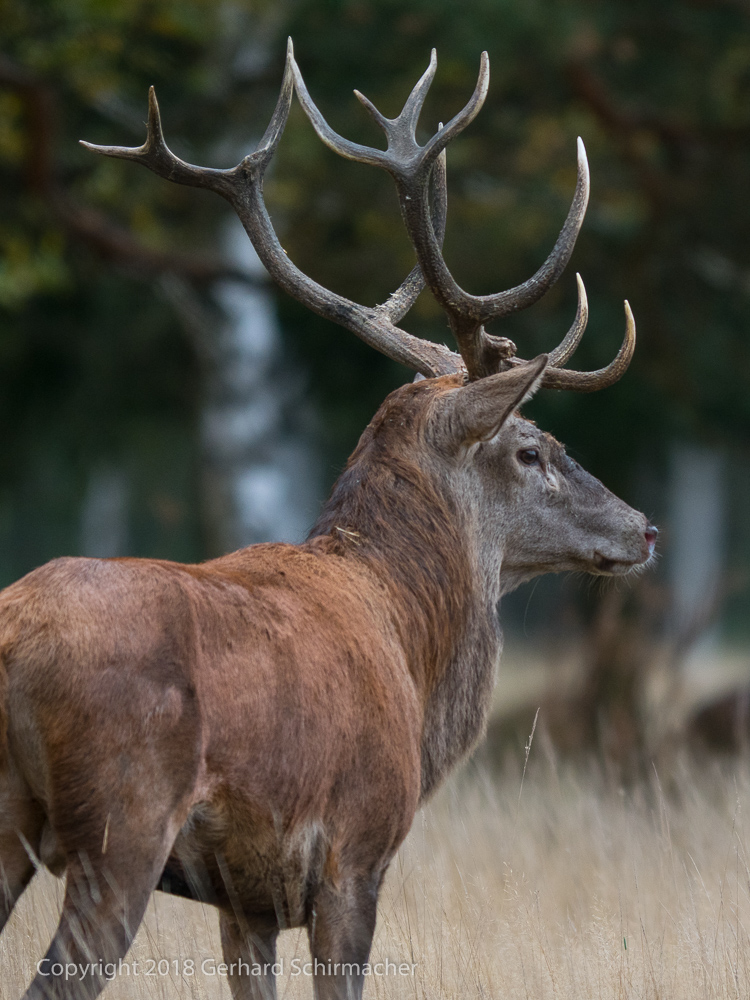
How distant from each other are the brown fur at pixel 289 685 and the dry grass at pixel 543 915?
0.58m

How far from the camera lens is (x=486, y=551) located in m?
3.86

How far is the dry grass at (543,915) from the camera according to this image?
3621 millimetres

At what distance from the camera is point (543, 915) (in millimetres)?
4258

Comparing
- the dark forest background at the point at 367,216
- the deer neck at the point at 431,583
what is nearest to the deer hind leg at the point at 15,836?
the deer neck at the point at 431,583

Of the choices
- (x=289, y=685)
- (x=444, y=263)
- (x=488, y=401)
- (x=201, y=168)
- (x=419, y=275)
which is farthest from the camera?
(x=419, y=275)

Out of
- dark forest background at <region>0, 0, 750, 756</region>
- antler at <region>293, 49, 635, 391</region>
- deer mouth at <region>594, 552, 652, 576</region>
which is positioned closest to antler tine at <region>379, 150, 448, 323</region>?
antler at <region>293, 49, 635, 391</region>

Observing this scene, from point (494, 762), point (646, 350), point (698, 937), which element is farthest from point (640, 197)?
point (698, 937)

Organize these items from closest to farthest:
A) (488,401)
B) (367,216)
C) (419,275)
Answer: (488,401)
(419,275)
(367,216)

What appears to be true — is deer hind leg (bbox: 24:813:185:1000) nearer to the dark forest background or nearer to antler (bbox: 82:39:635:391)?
antler (bbox: 82:39:635:391)

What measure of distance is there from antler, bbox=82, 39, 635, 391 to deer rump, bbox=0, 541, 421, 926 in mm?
968

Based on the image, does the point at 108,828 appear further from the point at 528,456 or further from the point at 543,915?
the point at 543,915

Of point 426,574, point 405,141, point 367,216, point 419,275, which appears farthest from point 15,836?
point 367,216

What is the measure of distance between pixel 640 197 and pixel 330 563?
817 cm

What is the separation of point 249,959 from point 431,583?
1.11 m
